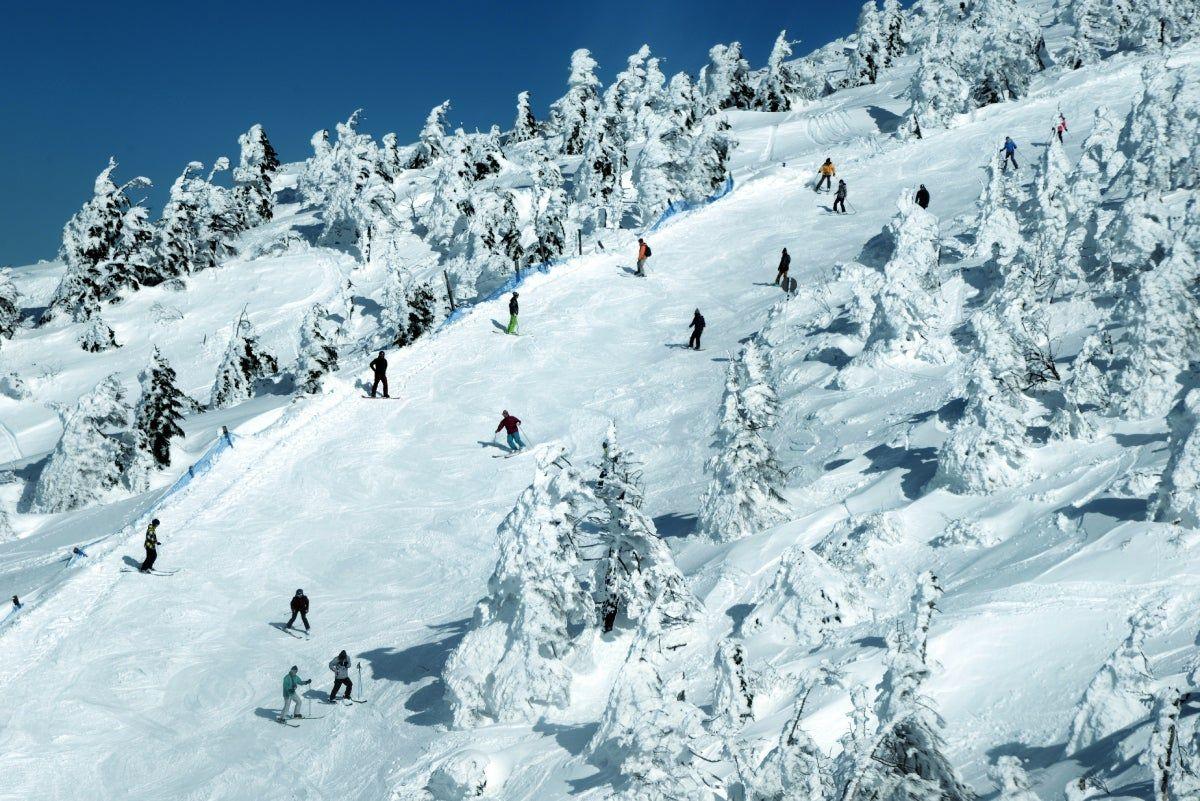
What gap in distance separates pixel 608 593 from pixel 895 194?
30058 millimetres

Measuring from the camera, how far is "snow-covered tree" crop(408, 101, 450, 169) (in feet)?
280

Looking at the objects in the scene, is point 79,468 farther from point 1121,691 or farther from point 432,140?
point 432,140

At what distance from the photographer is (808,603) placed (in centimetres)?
1334

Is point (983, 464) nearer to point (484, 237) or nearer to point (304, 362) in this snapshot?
point (304, 362)

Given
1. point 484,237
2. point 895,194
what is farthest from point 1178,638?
point 484,237

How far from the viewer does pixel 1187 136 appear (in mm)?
26484

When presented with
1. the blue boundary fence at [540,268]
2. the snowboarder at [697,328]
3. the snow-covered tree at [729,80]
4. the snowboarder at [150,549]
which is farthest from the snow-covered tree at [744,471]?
the snow-covered tree at [729,80]

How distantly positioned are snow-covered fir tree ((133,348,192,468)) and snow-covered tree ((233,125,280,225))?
43957 mm

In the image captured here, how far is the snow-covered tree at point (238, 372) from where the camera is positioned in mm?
46344

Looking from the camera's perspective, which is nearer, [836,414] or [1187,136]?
[836,414]

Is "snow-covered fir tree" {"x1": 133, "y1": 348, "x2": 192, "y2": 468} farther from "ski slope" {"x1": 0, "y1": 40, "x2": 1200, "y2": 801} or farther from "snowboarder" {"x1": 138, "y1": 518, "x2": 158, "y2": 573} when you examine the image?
"snowboarder" {"x1": 138, "y1": 518, "x2": 158, "y2": 573}

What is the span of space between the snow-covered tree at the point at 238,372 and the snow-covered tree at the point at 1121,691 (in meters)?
42.5

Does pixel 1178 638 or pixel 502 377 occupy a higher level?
pixel 502 377

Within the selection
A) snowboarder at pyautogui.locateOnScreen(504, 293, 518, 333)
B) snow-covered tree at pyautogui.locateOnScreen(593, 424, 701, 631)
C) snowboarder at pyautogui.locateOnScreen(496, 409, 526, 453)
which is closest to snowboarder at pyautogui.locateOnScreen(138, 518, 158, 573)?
snowboarder at pyautogui.locateOnScreen(496, 409, 526, 453)
